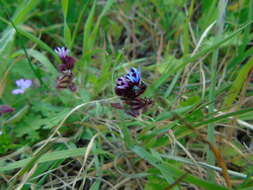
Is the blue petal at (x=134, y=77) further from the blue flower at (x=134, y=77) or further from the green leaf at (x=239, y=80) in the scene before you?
the green leaf at (x=239, y=80)

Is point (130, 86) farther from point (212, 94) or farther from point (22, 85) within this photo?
point (22, 85)

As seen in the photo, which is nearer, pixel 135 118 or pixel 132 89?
pixel 132 89

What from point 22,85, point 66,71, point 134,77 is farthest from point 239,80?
point 22,85

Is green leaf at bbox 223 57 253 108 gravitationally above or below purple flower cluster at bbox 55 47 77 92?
below

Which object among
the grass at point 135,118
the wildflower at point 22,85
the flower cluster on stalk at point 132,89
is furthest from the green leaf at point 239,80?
the wildflower at point 22,85

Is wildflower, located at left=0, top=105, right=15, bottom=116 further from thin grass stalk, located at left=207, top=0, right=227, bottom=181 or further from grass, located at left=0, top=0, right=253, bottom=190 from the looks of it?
thin grass stalk, located at left=207, top=0, right=227, bottom=181

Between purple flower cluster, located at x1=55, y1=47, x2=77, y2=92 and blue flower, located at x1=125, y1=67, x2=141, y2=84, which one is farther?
purple flower cluster, located at x1=55, y1=47, x2=77, y2=92

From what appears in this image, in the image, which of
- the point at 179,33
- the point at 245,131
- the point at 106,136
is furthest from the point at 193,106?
the point at 179,33

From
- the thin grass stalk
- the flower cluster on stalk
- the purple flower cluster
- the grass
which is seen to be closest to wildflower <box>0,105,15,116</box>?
the grass
